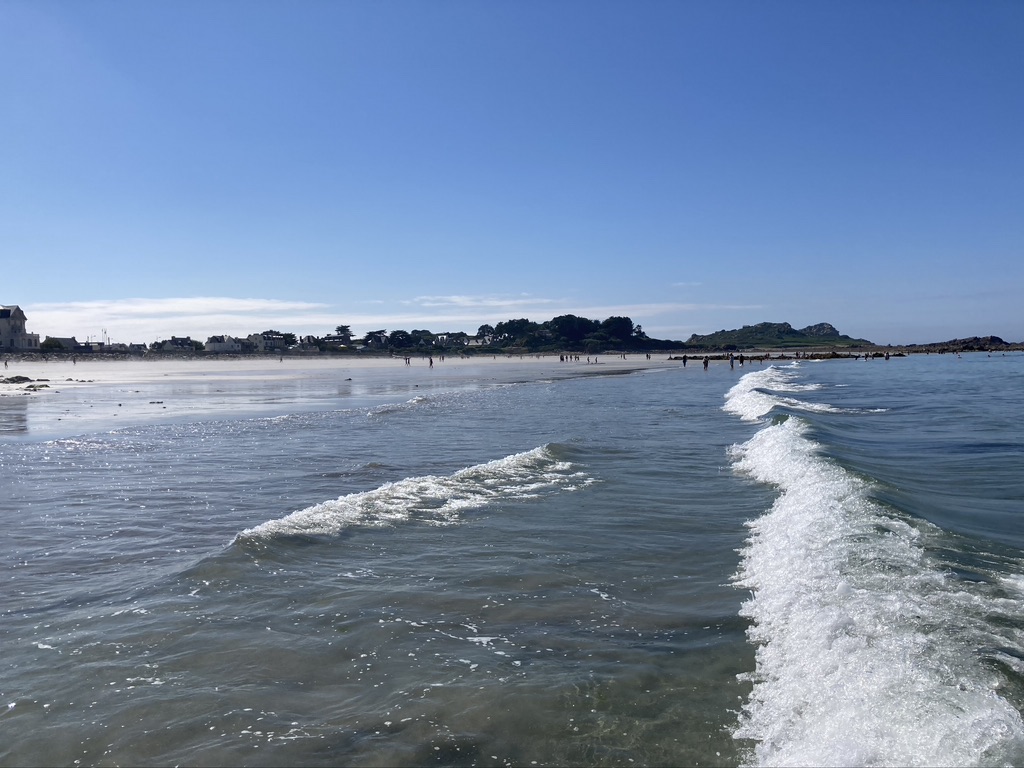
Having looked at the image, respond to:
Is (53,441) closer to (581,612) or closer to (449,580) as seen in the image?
(449,580)

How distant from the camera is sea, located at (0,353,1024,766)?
4973 mm

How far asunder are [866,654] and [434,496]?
338 inches

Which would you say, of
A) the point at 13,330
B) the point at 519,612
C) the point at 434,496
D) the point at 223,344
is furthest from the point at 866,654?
the point at 223,344

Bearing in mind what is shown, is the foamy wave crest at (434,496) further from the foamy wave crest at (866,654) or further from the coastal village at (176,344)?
the coastal village at (176,344)

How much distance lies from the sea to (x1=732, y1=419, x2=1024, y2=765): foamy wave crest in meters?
0.03

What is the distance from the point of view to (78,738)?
5043 millimetres

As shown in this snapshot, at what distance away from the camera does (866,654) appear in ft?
19.0

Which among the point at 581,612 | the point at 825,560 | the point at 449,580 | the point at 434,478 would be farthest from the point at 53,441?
the point at 825,560

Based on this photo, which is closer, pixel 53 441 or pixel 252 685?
pixel 252 685

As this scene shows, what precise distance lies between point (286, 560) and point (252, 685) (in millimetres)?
3569

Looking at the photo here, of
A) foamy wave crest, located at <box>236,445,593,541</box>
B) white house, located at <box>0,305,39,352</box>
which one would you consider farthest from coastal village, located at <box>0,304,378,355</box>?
foamy wave crest, located at <box>236,445,593,541</box>

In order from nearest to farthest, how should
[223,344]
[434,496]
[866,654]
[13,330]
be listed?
[866,654]
[434,496]
[13,330]
[223,344]

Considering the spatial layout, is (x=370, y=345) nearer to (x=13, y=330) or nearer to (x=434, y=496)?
(x=13, y=330)

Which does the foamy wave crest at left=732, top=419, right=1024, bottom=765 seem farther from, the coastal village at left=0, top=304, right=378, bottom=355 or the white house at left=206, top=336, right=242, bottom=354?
the white house at left=206, top=336, right=242, bottom=354
